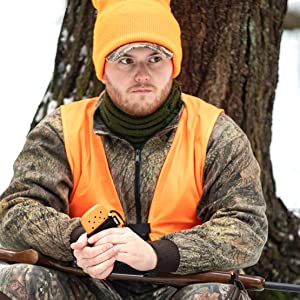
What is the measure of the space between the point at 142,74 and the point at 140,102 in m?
0.11

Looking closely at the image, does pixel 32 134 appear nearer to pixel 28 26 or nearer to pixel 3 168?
pixel 3 168

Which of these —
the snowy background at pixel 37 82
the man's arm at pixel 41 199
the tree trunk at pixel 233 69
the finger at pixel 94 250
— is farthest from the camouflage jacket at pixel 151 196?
the snowy background at pixel 37 82

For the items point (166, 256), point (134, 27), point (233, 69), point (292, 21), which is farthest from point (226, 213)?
point (292, 21)

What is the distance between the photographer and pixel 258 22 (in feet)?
17.7

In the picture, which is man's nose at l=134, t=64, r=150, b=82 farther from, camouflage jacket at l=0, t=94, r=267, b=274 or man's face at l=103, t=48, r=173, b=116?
camouflage jacket at l=0, t=94, r=267, b=274

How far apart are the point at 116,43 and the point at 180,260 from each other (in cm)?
83

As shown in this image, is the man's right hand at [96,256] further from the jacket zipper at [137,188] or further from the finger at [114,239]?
the jacket zipper at [137,188]

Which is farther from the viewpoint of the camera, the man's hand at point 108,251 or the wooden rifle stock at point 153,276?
→ the wooden rifle stock at point 153,276

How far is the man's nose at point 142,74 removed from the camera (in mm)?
3984

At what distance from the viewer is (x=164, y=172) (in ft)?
13.3

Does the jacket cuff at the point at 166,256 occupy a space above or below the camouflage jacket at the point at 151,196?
below

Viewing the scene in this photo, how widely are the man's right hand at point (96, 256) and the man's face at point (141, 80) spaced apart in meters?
0.60

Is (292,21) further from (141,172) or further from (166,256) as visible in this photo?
(166,256)

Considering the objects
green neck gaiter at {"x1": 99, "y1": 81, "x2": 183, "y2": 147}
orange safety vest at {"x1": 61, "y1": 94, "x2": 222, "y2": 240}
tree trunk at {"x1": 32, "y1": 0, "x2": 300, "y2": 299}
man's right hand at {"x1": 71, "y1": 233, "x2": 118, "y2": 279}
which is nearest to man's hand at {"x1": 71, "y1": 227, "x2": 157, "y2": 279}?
man's right hand at {"x1": 71, "y1": 233, "x2": 118, "y2": 279}
